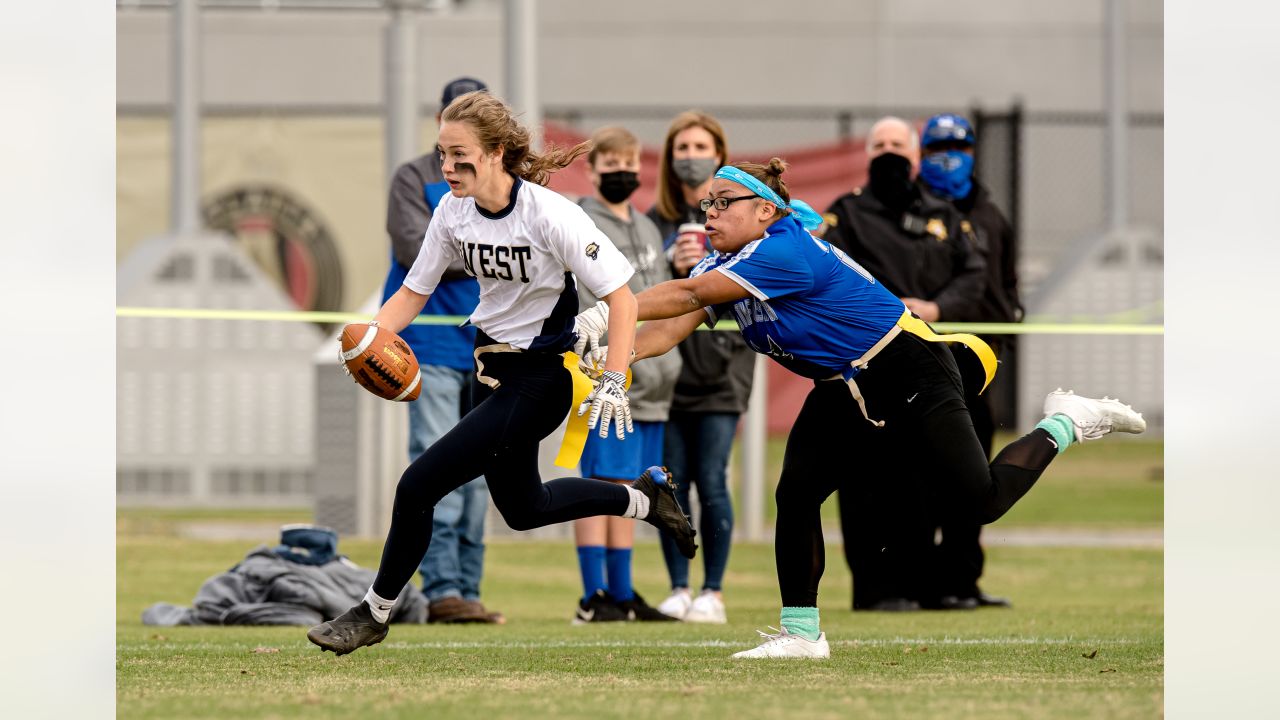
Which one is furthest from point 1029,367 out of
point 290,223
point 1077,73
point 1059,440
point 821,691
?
point 821,691

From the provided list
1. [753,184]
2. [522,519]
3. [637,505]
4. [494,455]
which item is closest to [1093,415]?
[753,184]

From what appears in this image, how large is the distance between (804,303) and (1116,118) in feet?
48.5

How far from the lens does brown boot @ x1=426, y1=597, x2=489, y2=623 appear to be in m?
8.32

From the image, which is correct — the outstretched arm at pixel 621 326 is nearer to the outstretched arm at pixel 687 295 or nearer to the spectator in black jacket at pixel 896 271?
the outstretched arm at pixel 687 295

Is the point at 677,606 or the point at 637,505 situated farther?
the point at 677,606

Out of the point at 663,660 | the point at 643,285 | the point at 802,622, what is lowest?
the point at 663,660

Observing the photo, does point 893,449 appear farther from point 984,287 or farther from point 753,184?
point 984,287

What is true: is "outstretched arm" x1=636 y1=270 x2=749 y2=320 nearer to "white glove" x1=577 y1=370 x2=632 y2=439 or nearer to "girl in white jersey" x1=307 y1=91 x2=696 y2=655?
"girl in white jersey" x1=307 y1=91 x2=696 y2=655

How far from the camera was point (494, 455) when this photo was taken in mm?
6207

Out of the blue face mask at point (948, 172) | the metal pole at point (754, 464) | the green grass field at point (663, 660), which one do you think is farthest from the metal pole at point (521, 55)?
the blue face mask at point (948, 172)

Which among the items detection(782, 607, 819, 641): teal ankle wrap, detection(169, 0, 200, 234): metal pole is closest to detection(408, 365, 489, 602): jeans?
detection(782, 607, 819, 641): teal ankle wrap

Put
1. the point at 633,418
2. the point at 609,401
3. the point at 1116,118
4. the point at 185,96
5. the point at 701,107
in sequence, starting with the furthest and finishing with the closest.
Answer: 1. the point at 701,107
2. the point at 1116,118
3. the point at 185,96
4. the point at 633,418
5. the point at 609,401

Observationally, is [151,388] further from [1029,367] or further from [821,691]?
[821,691]
